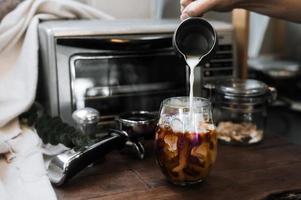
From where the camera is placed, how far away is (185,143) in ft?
2.22

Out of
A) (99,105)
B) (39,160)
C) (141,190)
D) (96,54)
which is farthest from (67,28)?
(141,190)

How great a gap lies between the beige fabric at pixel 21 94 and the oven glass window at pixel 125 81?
0.11m

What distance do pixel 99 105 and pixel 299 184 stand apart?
457 millimetres

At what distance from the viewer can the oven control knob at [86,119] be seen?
0.84 meters

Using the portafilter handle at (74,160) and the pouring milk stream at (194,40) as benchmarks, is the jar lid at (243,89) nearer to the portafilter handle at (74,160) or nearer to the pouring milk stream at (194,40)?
the pouring milk stream at (194,40)

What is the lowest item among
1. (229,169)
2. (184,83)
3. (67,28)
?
(229,169)

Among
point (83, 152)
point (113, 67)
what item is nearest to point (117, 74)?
point (113, 67)

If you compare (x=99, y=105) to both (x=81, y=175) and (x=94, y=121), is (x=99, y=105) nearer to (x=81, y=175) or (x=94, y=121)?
(x=94, y=121)

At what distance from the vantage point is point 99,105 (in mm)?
930

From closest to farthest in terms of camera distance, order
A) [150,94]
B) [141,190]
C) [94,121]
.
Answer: [141,190] → [94,121] → [150,94]

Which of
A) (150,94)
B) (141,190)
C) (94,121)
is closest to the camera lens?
(141,190)

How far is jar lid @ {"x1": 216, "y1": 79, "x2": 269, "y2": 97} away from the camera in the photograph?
0.90m

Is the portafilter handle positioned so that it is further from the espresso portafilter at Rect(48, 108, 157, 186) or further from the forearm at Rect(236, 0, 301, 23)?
the forearm at Rect(236, 0, 301, 23)

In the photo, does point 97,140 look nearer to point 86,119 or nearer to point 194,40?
A: point 86,119
